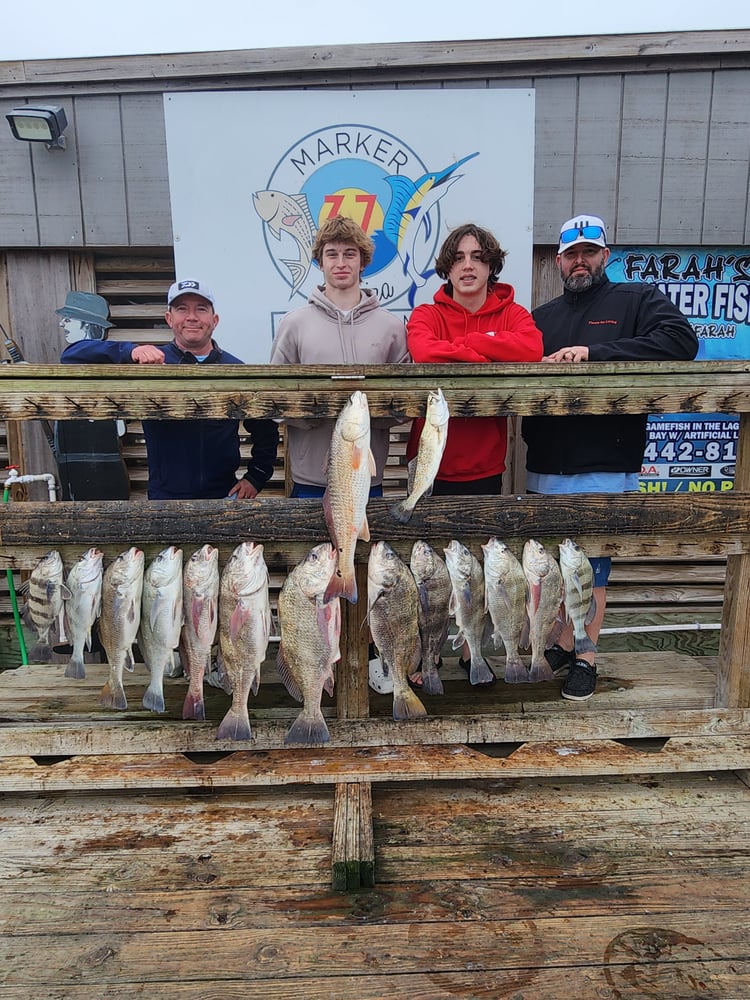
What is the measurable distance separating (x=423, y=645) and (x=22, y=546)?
164 cm

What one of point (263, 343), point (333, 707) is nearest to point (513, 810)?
point (333, 707)

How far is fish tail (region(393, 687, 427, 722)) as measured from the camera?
7.76ft

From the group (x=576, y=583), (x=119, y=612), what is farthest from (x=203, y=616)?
(x=576, y=583)

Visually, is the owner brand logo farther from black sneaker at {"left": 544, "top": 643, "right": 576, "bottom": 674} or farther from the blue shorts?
black sneaker at {"left": 544, "top": 643, "right": 576, "bottom": 674}

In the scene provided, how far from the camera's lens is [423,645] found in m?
2.43

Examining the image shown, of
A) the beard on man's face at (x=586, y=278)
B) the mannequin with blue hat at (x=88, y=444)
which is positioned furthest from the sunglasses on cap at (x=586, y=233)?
the mannequin with blue hat at (x=88, y=444)

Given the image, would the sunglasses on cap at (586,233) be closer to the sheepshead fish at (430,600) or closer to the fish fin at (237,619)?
the sheepshead fish at (430,600)

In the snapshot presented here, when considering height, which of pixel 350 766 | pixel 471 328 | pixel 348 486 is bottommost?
pixel 350 766

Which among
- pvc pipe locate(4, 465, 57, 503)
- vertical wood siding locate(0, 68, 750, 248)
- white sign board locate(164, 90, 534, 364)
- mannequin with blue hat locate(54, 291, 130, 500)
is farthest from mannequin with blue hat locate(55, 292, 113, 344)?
pvc pipe locate(4, 465, 57, 503)

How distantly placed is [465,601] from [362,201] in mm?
2833

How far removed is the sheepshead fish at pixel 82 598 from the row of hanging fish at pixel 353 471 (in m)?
0.91

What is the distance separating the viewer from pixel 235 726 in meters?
2.33

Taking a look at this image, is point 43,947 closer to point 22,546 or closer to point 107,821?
point 107,821

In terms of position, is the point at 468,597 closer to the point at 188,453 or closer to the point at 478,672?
the point at 478,672
